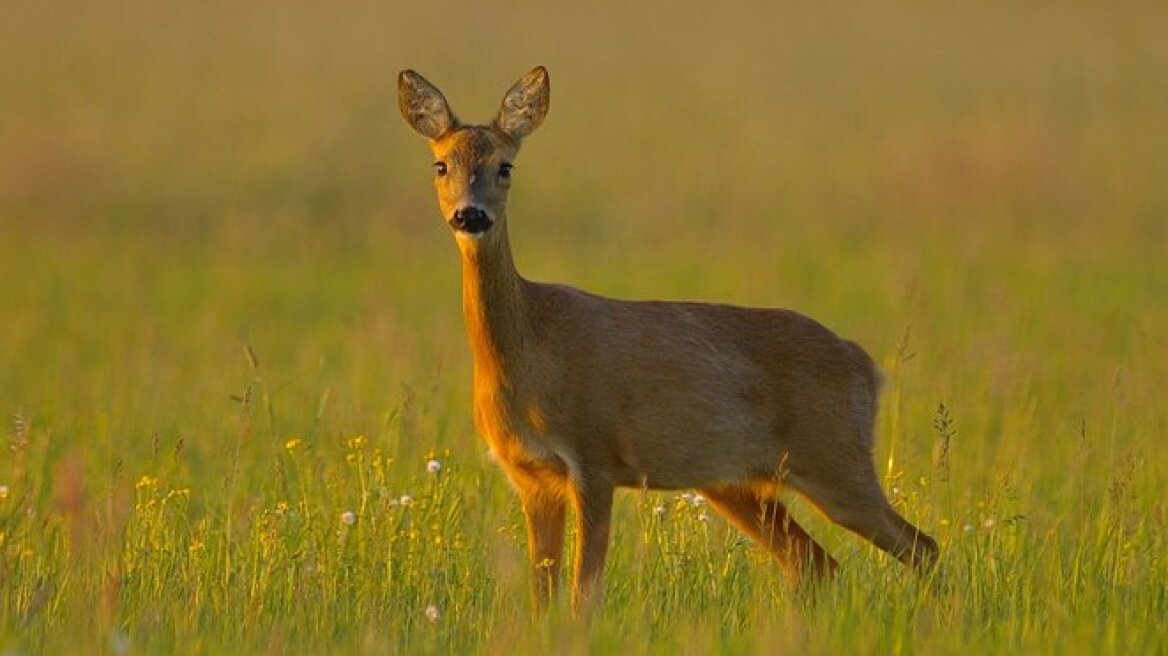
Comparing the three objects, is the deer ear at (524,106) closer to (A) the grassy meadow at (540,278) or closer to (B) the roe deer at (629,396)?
(B) the roe deer at (629,396)

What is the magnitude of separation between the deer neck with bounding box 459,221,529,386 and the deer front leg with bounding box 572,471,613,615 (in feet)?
1.58

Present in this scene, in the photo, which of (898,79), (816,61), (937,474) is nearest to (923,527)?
(937,474)

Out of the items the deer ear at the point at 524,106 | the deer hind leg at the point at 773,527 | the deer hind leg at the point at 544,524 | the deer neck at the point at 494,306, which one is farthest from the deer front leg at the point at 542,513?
the deer ear at the point at 524,106

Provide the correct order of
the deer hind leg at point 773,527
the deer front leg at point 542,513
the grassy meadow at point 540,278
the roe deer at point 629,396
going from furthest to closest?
the deer hind leg at point 773,527
the deer front leg at point 542,513
the roe deer at point 629,396
the grassy meadow at point 540,278

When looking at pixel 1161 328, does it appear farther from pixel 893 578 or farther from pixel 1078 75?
pixel 1078 75

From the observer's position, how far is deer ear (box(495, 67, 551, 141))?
876 cm

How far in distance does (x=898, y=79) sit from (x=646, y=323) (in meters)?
22.5

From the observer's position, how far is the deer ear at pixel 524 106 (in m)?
8.76

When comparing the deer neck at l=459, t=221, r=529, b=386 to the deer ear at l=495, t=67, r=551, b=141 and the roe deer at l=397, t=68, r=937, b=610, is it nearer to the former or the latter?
the roe deer at l=397, t=68, r=937, b=610

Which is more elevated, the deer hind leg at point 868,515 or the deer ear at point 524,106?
the deer ear at point 524,106

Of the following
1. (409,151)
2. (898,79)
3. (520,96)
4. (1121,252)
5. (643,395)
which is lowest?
(643,395)

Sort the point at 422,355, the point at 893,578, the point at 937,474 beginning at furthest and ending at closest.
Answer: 1. the point at 422,355
2. the point at 937,474
3. the point at 893,578

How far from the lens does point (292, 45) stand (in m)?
33.4

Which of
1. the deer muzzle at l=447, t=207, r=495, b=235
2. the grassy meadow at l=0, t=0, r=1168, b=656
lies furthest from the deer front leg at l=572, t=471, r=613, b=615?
the deer muzzle at l=447, t=207, r=495, b=235
